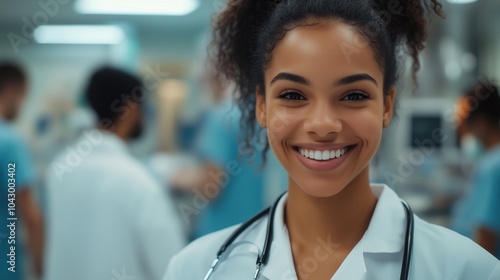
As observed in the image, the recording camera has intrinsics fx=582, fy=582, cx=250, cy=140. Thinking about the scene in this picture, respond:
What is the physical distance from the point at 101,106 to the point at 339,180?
0.84m

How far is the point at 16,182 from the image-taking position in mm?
1021

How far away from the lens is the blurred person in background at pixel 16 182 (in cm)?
85

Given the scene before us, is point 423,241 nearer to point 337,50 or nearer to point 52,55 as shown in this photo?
point 337,50

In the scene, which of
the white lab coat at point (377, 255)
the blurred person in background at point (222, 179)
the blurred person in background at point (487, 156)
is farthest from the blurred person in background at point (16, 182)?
the blurred person in background at point (487, 156)

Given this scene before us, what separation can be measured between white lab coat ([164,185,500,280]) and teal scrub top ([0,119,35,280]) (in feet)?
0.79

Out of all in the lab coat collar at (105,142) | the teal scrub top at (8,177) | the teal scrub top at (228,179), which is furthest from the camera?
the teal scrub top at (228,179)

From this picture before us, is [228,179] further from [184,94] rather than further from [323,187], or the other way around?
[184,94]

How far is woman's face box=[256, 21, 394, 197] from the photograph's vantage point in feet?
2.05

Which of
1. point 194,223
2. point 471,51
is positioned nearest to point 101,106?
point 194,223

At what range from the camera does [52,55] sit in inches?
158

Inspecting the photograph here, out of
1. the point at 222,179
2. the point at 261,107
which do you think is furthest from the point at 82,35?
the point at 261,107

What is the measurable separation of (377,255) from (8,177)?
22.6 inches

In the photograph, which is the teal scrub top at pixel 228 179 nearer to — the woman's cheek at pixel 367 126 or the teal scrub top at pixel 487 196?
the teal scrub top at pixel 487 196

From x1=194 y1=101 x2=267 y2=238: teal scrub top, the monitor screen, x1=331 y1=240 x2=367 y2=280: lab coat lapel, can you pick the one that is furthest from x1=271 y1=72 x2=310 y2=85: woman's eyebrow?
the monitor screen
